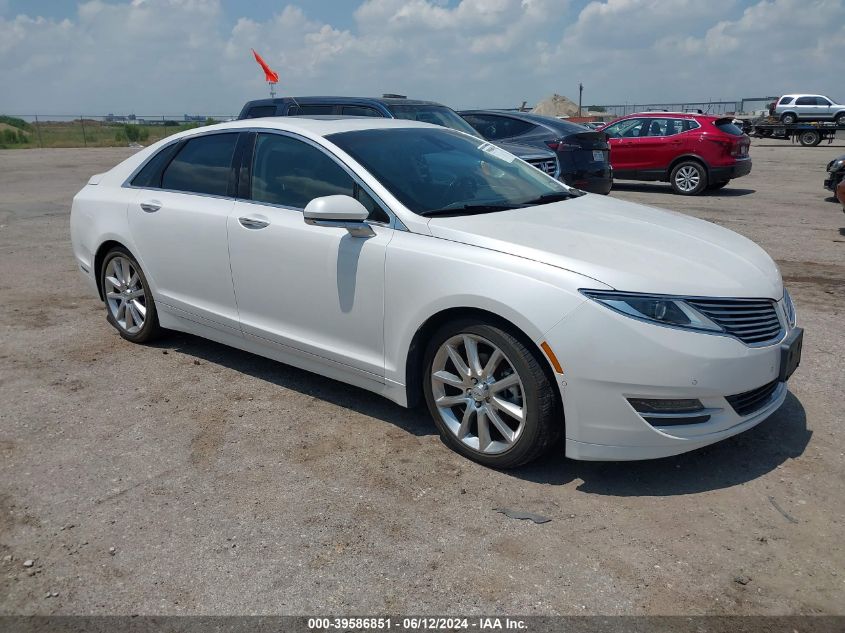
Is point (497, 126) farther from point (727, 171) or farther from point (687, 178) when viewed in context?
point (727, 171)

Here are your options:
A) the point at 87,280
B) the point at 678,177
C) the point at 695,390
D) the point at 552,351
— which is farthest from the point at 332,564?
the point at 678,177

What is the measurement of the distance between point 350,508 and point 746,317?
2.03 metres

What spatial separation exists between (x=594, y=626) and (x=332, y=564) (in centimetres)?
104

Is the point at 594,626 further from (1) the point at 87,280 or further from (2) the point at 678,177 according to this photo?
(2) the point at 678,177

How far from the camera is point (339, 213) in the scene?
389 centimetres

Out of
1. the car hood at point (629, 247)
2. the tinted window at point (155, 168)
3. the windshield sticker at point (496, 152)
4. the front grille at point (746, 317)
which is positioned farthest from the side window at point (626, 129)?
the front grille at point (746, 317)

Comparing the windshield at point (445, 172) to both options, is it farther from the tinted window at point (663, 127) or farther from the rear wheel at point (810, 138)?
the rear wheel at point (810, 138)

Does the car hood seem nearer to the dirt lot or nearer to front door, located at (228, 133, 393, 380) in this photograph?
front door, located at (228, 133, 393, 380)

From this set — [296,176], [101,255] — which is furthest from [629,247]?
[101,255]

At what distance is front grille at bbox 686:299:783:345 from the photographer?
3.40m

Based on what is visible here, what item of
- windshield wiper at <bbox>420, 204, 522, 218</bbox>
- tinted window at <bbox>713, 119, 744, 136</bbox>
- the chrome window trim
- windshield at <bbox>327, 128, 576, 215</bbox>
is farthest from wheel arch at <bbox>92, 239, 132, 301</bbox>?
tinted window at <bbox>713, 119, 744, 136</bbox>

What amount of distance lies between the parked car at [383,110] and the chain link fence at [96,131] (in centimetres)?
2822

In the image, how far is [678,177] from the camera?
15.6m

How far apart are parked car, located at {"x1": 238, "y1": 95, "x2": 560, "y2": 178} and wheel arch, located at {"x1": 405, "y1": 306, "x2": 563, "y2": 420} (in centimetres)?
634
